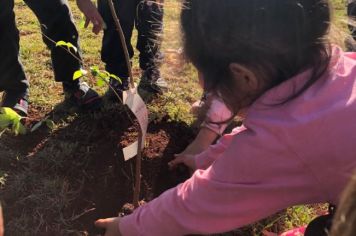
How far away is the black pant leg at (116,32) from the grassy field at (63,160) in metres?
0.20

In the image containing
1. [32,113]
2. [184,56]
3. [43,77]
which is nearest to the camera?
[184,56]

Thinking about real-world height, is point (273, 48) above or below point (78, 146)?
above

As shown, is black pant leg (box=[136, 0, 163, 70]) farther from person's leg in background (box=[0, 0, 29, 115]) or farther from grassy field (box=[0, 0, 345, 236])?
person's leg in background (box=[0, 0, 29, 115])

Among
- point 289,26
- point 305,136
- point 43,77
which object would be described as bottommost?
point 43,77

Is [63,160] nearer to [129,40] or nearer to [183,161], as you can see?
[183,161]

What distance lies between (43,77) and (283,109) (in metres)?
1.91

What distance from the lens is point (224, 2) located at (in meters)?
1.10

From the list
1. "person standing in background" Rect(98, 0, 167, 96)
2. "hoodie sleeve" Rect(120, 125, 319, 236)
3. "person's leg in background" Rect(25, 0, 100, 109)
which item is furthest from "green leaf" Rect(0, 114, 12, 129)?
"person standing in background" Rect(98, 0, 167, 96)

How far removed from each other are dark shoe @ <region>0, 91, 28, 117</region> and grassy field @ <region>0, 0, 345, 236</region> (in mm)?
86

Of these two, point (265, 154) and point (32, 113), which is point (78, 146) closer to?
point (32, 113)

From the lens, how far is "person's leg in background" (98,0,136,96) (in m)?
2.33

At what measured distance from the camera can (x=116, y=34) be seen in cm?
239

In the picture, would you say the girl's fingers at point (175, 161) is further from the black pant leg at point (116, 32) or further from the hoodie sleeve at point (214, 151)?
the black pant leg at point (116, 32)

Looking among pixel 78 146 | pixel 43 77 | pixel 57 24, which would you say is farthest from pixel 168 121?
pixel 43 77
